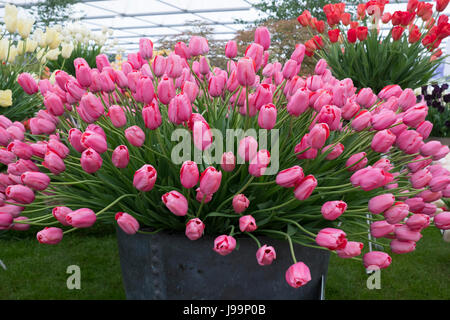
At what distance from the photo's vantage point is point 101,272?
210cm

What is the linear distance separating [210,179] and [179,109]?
15 centimetres

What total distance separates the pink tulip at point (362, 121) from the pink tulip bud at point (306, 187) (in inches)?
8.2

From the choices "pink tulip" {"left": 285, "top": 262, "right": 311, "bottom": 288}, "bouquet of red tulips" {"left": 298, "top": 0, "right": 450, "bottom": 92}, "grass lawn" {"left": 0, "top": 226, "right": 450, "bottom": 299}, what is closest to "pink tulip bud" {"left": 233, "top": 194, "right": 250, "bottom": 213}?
"pink tulip" {"left": 285, "top": 262, "right": 311, "bottom": 288}

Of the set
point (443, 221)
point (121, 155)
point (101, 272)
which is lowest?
point (101, 272)

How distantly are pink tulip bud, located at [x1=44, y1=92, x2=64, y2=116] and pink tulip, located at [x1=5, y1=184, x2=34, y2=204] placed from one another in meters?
0.18

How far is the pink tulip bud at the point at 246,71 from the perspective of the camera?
0.80m

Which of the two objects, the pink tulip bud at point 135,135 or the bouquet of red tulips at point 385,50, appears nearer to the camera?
the pink tulip bud at point 135,135

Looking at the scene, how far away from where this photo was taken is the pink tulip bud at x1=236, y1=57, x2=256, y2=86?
80 centimetres

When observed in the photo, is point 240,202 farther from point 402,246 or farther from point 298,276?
point 402,246

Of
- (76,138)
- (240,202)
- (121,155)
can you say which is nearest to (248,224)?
(240,202)

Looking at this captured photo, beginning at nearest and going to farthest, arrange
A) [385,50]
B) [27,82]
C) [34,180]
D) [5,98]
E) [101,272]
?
[34,180], [27,82], [5,98], [385,50], [101,272]

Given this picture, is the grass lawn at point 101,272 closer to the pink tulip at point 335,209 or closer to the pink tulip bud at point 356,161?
the pink tulip bud at point 356,161

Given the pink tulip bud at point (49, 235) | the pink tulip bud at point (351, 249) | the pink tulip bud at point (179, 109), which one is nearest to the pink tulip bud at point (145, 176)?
the pink tulip bud at point (179, 109)
